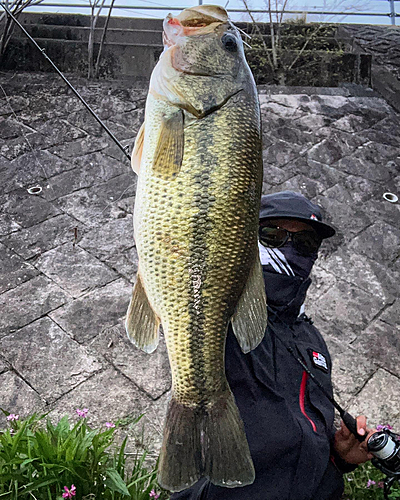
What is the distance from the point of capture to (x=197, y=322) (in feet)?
4.81

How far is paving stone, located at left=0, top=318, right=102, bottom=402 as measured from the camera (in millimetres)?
3473

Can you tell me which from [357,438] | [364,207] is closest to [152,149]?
[357,438]

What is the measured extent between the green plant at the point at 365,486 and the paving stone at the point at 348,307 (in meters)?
1.37

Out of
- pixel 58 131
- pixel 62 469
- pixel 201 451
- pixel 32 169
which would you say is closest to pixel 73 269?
pixel 32 169

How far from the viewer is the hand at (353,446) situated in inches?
85.8

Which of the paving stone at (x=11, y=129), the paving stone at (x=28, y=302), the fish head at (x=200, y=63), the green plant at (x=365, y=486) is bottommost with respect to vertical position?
the green plant at (x=365, y=486)

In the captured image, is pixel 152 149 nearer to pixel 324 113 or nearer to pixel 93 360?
pixel 93 360

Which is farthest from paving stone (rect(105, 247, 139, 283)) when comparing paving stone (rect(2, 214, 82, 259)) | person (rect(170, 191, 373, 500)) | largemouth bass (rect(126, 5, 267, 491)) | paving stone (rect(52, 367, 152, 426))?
largemouth bass (rect(126, 5, 267, 491))

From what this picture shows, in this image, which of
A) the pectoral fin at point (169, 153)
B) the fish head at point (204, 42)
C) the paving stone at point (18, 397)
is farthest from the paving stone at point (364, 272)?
the pectoral fin at point (169, 153)

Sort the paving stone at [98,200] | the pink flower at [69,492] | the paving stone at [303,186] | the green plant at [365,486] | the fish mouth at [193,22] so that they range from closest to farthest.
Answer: the fish mouth at [193,22] → the pink flower at [69,492] → the green plant at [365,486] → the paving stone at [98,200] → the paving stone at [303,186]

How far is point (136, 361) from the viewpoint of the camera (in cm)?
373

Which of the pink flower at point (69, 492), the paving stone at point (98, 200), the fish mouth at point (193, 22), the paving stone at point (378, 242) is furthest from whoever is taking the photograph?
the paving stone at point (98, 200)

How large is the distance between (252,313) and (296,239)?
733mm

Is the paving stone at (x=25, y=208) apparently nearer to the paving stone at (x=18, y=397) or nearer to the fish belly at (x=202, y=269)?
the paving stone at (x=18, y=397)
